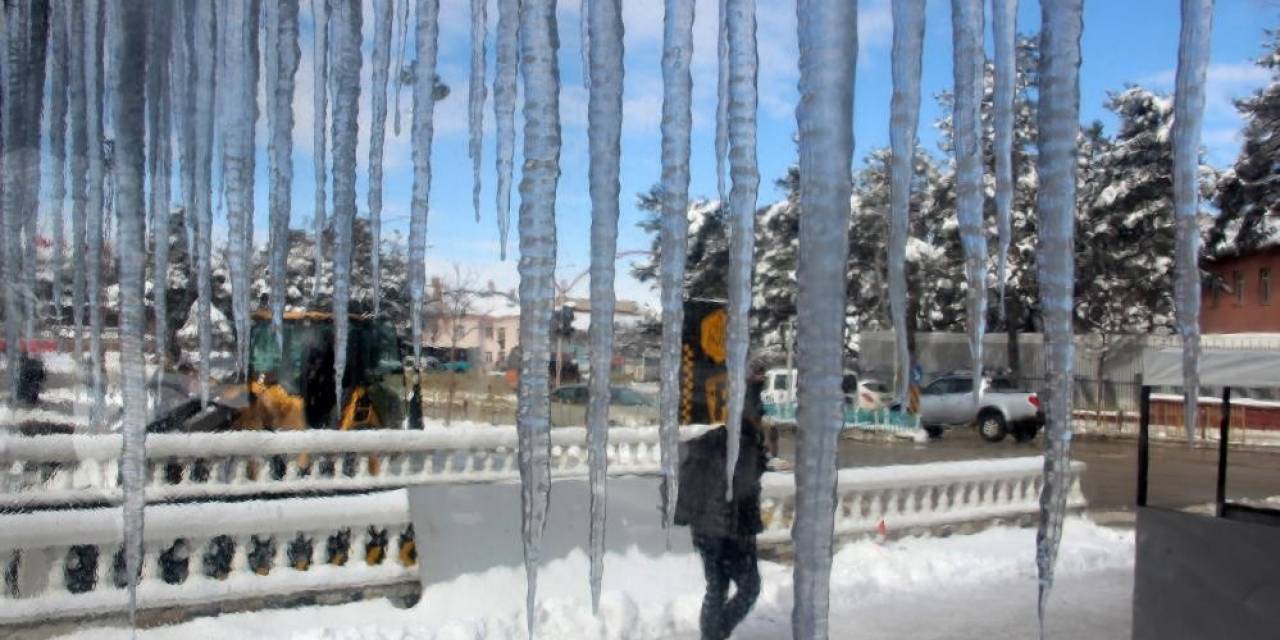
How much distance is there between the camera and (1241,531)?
11.3ft

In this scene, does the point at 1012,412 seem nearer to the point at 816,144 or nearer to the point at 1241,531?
the point at 1241,531

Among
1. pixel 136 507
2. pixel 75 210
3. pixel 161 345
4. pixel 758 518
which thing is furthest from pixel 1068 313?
pixel 758 518

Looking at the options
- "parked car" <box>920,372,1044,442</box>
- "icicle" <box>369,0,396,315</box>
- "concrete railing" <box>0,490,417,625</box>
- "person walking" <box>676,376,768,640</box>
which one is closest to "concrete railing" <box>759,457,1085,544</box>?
"person walking" <box>676,376,768,640</box>

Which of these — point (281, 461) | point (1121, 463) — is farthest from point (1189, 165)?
point (1121, 463)

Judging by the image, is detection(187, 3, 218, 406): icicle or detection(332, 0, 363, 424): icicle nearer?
detection(332, 0, 363, 424): icicle

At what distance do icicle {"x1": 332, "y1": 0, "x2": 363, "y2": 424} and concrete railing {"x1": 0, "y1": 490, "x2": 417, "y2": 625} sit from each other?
139 inches

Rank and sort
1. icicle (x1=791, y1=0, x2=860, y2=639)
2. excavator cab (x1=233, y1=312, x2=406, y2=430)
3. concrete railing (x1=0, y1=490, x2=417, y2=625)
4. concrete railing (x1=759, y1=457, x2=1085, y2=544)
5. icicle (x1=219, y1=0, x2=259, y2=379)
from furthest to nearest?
excavator cab (x1=233, y1=312, x2=406, y2=430) < concrete railing (x1=759, y1=457, x2=1085, y2=544) < concrete railing (x1=0, y1=490, x2=417, y2=625) < icicle (x1=219, y1=0, x2=259, y2=379) < icicle (x1=791, y1=0, x2=860, y2=639)

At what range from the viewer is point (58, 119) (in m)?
2.45

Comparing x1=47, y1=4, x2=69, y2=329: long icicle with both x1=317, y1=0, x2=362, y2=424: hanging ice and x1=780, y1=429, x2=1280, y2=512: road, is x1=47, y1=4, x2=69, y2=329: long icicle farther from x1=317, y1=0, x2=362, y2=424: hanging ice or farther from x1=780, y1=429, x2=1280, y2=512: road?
x1=780, y1=429, x2=1280, y2=512: road

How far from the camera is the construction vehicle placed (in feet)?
27.2

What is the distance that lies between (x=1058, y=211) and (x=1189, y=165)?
227 mm

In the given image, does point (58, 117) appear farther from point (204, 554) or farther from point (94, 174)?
point (204, 554)

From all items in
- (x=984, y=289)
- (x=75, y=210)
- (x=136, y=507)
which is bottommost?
(x=136, y=507)

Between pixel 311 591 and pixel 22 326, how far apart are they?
328 cm
